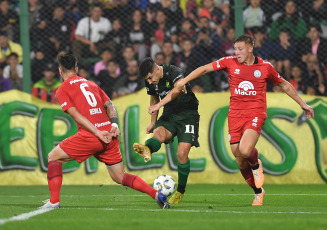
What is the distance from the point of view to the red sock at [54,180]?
24.5ft

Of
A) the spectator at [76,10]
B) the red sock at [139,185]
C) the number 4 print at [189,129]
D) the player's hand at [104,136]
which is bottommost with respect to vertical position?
the red sock at [139,185]

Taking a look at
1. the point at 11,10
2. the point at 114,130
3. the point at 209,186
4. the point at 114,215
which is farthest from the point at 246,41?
the point at 11,10

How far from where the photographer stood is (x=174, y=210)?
7.23 meters

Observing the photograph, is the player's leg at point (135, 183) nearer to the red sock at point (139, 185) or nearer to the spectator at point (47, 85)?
the red sock at point (139, 185)

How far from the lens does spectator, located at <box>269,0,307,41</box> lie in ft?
42.7

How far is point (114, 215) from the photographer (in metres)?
6.64

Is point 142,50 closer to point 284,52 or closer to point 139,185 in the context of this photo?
point 284,52

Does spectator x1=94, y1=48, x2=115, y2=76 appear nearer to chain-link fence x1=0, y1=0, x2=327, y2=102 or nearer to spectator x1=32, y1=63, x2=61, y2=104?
chain-link fence x1=0, y1=0, x2=327, y2=102

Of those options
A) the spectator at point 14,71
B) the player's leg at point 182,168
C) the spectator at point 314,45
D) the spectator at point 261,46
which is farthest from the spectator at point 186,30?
the player's leg at point 182,168

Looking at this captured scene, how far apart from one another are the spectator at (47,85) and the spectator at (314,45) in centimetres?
494

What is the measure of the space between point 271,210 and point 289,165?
5141 millimetres

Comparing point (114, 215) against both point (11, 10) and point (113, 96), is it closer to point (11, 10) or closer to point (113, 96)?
point (113, 96)

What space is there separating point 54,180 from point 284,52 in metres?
6.77

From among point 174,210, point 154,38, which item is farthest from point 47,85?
point 174,210
